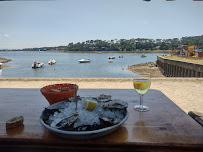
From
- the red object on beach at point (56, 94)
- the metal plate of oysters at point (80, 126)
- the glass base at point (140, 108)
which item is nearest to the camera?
the metal plate of oysters at point (80, 126)

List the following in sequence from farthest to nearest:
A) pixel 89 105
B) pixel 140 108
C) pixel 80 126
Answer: pixel 140 108
pixel 89 105
pixel 80 126

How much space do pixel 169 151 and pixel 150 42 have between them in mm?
124954

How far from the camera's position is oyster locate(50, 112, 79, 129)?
93 cm

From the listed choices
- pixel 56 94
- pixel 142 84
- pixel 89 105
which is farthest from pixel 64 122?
pixel 142 84

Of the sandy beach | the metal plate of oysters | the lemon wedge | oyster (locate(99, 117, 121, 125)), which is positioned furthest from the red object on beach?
the sandy beach

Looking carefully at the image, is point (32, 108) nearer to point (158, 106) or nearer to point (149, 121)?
point (149, 121)

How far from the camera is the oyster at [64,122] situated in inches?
36.8

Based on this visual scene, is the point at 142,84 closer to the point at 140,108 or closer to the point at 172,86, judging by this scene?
the point at 140,108

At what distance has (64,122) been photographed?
3.17 ft

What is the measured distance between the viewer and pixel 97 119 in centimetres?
101

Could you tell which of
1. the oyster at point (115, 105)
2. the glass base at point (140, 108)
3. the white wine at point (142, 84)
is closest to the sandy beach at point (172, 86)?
the glass base at point (140, 108)

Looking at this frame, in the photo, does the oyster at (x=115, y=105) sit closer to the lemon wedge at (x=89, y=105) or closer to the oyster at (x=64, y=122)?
the lemon wedge at (x=89, y=105)

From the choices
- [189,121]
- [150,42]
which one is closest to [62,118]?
[189,121]

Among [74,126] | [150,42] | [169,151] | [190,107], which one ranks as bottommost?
[190,107]
